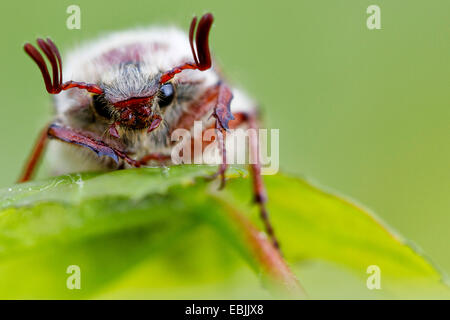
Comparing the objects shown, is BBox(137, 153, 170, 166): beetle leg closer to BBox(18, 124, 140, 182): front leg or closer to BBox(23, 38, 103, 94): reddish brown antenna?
BBox(18, 124, 140, 182): front leg

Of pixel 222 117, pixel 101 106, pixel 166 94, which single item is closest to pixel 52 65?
pixel 101 106

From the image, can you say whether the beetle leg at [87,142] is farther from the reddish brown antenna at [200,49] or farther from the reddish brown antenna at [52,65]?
the reddish brown antenna at [200,49]

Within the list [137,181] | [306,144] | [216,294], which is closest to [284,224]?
[216,294]

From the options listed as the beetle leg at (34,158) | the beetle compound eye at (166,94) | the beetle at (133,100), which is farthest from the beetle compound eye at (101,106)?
the beetle leg at (34,158)

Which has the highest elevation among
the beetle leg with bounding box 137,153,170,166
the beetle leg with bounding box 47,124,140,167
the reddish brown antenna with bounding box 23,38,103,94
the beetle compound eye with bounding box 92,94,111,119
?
the reddish brown antenna with bounding box 23,38,103,94

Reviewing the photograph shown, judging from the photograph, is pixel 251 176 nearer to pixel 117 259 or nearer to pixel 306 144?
pixel 117 259

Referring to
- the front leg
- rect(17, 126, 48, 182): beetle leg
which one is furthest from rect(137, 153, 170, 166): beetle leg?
rect(17, 126, 48, 182): beetle leg
